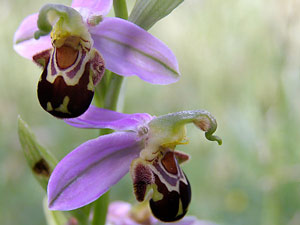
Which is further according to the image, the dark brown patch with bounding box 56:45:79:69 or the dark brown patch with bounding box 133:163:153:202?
the dark brown patch with bounding box 133:163:153:202

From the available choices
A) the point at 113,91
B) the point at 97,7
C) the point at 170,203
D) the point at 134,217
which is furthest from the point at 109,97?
the point at 134,217

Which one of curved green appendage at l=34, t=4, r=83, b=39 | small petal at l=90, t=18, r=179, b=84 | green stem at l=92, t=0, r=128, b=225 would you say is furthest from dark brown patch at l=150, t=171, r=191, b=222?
curved green appendage at l=34, t=4, r=83, b=39

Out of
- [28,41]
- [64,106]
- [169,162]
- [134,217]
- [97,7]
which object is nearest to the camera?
[64,106]

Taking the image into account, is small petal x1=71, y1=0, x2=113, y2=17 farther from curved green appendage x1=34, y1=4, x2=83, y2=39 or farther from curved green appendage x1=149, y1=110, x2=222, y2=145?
curved green appendage x1=149, y1=110, x2=222, y2=145

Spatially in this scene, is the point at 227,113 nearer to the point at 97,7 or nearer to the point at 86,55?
the point at 97,7

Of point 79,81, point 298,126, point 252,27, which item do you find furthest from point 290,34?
point 79,81

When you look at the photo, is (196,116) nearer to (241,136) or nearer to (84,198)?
(84,198)

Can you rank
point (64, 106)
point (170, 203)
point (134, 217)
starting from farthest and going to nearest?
point (134, 217) < point (170, 203) < point (64, 106)
